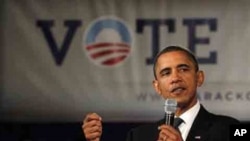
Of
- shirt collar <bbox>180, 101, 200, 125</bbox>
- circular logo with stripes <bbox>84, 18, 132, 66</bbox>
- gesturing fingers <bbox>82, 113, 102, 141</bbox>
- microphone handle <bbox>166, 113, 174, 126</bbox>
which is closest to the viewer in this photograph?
microphone handle <bbox>166, 113, 174, 126</bbox>

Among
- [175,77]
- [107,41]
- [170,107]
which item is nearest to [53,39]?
[107,41]

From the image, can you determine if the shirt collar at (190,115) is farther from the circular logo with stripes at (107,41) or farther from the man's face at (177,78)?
the circular logo with stripes at (107,41)

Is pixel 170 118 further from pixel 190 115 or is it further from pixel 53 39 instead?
pixel 53 39

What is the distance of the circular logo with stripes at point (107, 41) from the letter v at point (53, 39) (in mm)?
62

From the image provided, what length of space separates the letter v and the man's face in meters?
1.08

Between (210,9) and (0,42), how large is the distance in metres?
0.86

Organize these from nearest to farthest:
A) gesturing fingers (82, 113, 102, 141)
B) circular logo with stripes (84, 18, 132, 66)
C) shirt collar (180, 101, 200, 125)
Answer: gesturing fingers (82, 113, 102, 141)
shirt collar (180, 101, 200, 125)
circular logo with stripes (84, 18, 132, 66)

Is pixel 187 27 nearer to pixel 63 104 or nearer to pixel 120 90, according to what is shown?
pixel 120 90

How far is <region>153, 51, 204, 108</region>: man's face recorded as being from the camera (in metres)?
1.52

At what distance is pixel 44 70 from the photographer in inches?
103

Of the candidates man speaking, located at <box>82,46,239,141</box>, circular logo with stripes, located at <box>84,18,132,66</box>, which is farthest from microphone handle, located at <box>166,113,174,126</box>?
circular logo with stripes, located at <box>84,18,132,66</box>

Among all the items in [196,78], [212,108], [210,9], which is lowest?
[212,108]

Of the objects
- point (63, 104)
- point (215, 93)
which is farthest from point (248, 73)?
point (63, 104)

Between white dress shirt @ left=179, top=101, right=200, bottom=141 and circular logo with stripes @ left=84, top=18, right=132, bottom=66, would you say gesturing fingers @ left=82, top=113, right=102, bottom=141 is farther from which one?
circular logo with stripes @ left=84, top=18, right=132, bottom=66
